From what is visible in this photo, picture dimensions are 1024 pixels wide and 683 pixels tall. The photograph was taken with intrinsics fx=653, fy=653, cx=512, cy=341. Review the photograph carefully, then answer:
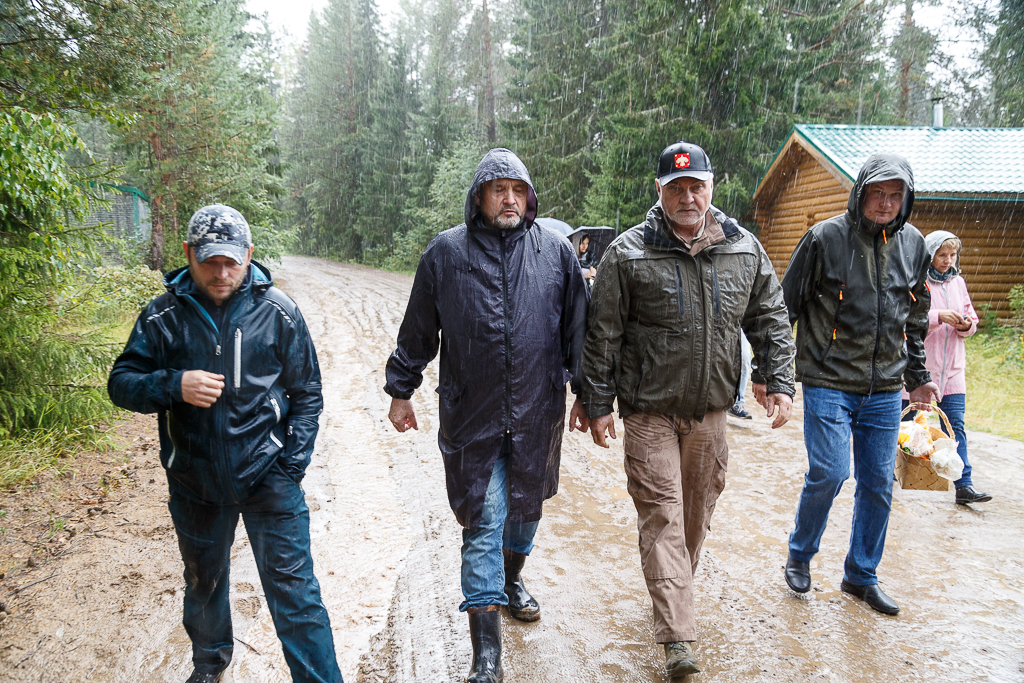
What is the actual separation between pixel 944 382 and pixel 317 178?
3883cm

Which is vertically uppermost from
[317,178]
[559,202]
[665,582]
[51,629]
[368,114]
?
[368,114]

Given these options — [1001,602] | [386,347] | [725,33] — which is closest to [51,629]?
[1001,602]

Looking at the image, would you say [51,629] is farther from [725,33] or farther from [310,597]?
[725,33]

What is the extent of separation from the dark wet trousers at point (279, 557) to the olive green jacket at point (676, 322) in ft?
4.80

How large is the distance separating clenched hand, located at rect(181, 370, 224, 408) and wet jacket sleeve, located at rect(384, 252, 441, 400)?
93cm

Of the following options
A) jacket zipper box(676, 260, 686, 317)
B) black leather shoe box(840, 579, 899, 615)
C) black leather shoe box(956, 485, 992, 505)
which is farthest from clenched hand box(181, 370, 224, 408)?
black leather shoe box(956, 485, 992, 505)

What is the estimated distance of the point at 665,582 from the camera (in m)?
3.05

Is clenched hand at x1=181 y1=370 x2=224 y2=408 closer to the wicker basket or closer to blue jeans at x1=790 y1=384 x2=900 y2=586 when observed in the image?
blue jeans at x1=790 y1=384 x2=900 y2=586

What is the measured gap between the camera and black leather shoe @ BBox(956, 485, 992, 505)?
207 inches

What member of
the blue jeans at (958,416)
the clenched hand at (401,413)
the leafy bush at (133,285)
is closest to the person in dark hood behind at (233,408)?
the clenched hand at (401,413)

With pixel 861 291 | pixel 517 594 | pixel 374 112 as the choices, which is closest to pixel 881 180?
pixel 861 291

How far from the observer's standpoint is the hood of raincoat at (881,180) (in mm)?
3523

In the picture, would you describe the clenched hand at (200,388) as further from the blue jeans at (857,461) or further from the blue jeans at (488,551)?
the blue jeans at (857,461)

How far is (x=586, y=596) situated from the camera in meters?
3.78
